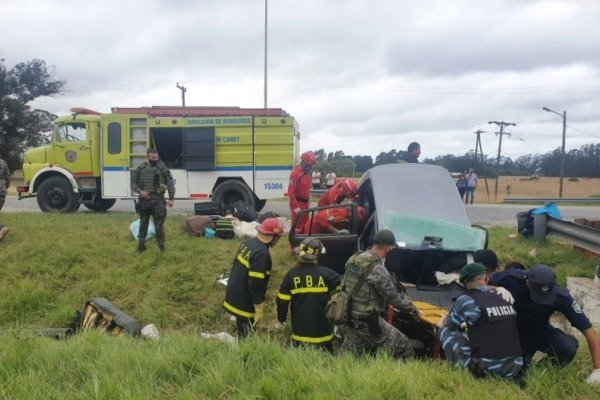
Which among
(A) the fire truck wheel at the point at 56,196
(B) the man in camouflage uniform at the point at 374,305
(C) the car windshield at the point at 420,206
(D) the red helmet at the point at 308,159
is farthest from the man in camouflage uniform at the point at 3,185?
(B) the man in camouflage uniform at the point at 374,305

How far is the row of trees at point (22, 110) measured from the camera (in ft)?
133

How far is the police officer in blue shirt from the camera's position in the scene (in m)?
4.01

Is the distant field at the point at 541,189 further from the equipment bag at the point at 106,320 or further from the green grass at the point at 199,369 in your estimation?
the equipment bag at the point at 106,320

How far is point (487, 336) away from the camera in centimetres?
391

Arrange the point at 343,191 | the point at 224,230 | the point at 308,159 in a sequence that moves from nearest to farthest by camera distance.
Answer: the point at 343,191 < the point at 308,159 < the point at 224,230

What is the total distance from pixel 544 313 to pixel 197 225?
6.94 meters

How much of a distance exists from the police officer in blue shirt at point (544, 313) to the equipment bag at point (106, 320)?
12.7ft

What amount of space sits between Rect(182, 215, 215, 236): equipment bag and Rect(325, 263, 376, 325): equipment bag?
551cm

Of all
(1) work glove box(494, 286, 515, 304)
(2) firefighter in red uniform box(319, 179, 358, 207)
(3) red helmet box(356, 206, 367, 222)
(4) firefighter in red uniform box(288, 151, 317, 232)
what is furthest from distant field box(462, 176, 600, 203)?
(1) work glove box(494, 286, 515, 304)

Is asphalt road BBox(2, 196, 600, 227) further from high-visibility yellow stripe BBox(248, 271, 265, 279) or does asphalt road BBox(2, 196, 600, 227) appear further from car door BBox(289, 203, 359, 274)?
high-visibility yellow stripe BBox(248, 271, 265, 279)

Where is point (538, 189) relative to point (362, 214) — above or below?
below

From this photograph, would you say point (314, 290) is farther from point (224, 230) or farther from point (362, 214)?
point (224, 230)

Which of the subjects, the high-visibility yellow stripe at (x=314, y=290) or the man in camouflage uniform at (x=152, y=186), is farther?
the man in camouflage uniform at (x=152, y=186)

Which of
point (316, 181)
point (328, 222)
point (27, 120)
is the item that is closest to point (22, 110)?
point (27, 120)
